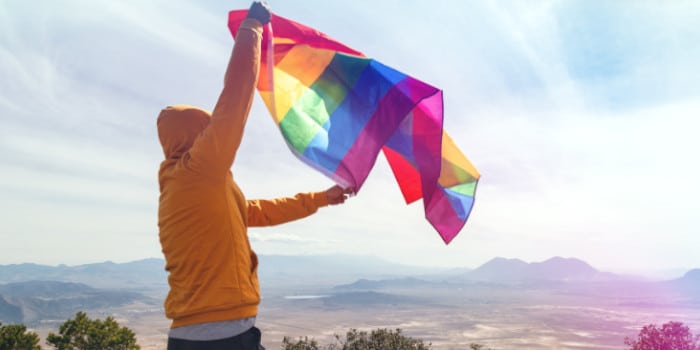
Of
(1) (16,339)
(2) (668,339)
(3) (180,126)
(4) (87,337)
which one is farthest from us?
(4) (87,337)

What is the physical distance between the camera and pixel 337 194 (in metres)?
3.05

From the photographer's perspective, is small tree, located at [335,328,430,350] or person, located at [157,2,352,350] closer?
person, located at [157,2,352,350]

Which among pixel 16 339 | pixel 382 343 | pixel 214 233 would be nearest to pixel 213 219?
pixel 214 233

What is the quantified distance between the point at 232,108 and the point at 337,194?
1075mm

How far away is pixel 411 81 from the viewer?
3.42 meters

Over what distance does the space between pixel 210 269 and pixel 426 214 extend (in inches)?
72.8

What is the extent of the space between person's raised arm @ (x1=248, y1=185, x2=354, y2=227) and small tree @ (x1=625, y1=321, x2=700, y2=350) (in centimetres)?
2125

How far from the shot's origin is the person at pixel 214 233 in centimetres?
219

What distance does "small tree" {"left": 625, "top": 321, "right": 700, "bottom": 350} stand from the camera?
62.4 ft

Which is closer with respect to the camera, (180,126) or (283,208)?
(180,126)

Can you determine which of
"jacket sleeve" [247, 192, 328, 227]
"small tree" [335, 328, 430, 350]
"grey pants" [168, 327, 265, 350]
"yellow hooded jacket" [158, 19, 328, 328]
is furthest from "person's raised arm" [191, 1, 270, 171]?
"small tree" [335, 328, 430, 350]

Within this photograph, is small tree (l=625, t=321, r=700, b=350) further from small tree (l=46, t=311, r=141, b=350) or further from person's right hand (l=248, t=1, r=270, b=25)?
small tree (l=46, t=311, r=141, b=350)

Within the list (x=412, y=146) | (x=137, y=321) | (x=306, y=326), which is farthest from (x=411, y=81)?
(x=137, y=321)

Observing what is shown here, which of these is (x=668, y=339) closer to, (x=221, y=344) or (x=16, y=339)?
(x=221, y=344)
